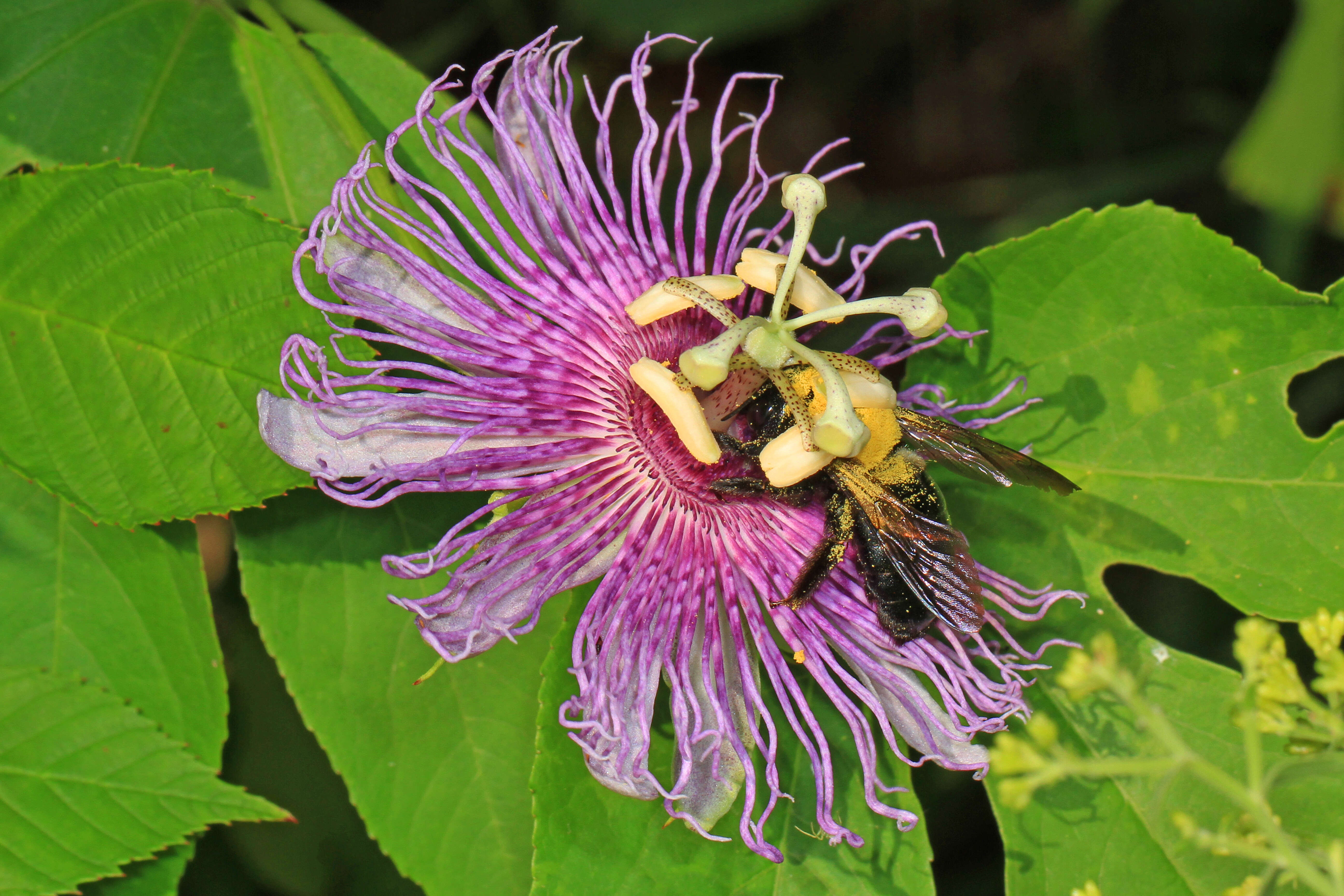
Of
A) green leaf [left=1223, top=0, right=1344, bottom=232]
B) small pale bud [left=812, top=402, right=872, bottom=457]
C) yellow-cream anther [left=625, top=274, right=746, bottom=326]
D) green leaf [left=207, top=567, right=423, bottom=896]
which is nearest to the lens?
small pale bud [left=812, top=402, right=872, bottom=457]

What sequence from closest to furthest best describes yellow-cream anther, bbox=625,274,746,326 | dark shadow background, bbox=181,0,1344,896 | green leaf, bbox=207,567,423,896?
yellow-cream anther, bbox=625,274,746,326 < green leaf, bbox=207,567,423,896 < dark shadow background, bbox=181,0,1344,896

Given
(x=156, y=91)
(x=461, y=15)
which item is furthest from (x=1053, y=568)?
(x=461, y=15)

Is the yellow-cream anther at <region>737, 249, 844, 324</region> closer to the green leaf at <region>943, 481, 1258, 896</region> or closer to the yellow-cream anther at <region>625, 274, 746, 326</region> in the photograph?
the yellow-cream anther at <region>625, 274, 746, 326</region>

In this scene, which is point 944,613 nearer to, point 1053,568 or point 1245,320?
point 1053,568

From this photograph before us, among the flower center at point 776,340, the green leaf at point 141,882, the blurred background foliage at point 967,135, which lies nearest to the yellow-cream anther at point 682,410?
the flower center at point 776,340

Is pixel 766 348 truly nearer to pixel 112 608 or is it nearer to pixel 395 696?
pixel 395 696

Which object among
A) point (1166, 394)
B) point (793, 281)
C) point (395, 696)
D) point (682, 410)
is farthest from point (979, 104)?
point (395, 696)

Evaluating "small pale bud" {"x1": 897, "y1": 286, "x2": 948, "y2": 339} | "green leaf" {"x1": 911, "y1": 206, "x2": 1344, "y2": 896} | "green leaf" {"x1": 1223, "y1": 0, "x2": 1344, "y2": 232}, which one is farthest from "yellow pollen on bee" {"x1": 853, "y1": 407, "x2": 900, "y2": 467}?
"green leaf" {"x1": 1223, "y1": 0, "x2": 1344, "y2": 232}
